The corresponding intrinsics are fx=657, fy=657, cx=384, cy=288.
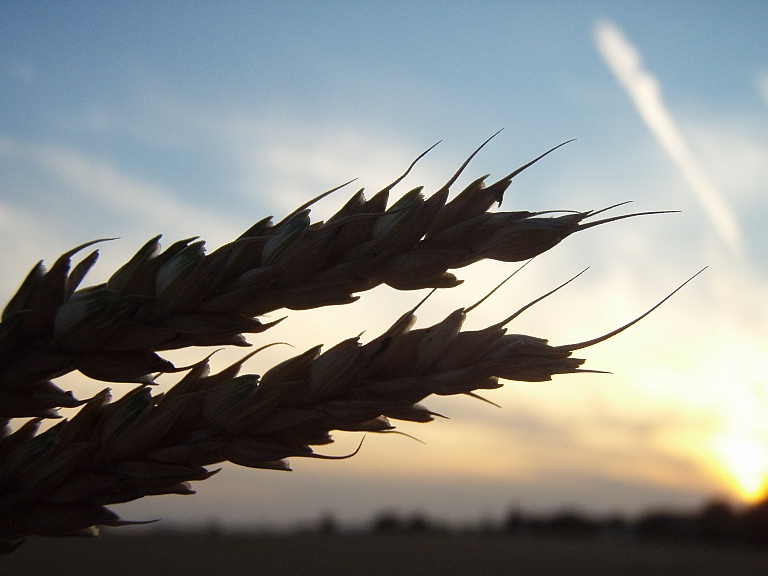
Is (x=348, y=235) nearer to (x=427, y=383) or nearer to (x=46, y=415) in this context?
(x=427, y=383)

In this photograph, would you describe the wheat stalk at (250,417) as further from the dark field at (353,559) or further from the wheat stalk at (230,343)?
the dark field at (353,559)

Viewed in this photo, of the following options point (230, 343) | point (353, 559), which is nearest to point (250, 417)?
point (230, 343)

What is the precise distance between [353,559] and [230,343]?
200 cm

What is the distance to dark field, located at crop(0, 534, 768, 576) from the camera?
2229 mm

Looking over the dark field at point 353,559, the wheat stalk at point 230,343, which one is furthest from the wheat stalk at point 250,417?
the dark field at point 353,559

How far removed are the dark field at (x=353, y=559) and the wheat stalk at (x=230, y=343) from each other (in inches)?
53.4

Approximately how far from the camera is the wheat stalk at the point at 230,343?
2.00 feet

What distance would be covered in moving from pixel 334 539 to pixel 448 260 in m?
3.35

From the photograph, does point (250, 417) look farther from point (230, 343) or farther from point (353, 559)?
point (353, 559)

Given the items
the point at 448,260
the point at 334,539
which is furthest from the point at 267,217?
the point at 334,539

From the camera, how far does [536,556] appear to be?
276 centimetres

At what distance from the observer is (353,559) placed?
7.97 feet

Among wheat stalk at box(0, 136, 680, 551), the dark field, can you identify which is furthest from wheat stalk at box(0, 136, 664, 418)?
the dark field

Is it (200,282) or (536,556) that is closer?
(200,282)
